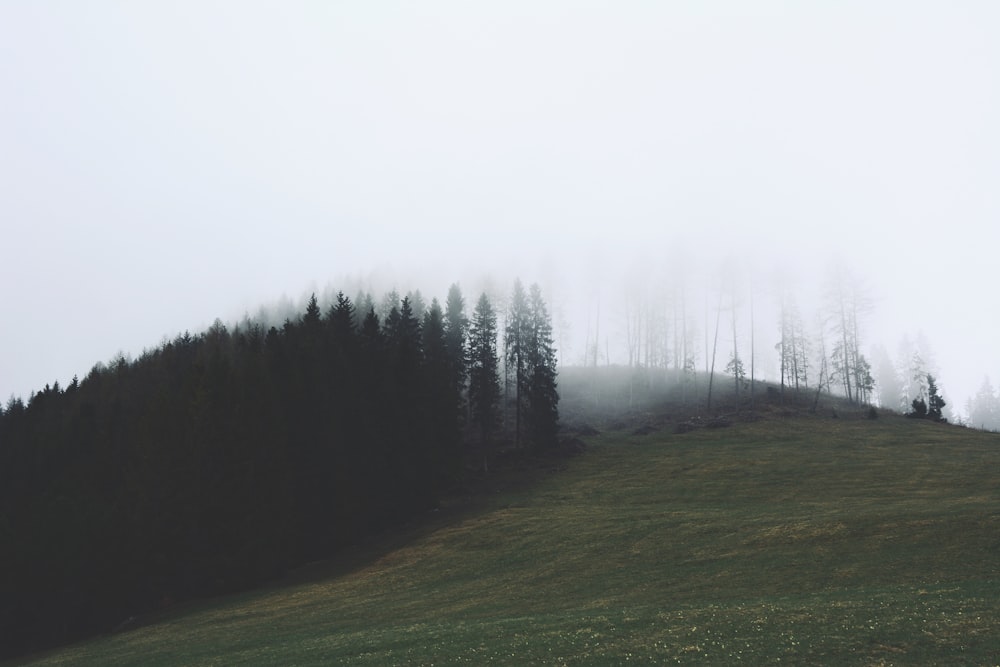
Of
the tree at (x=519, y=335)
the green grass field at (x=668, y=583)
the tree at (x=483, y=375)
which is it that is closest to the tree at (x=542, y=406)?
the tree at (x=519, y=335)

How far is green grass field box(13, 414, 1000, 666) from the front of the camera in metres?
20.6

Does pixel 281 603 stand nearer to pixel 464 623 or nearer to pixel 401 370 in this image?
pixel 464 623

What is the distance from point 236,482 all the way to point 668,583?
40.3 meters

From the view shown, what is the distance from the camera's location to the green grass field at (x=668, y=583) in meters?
20.6

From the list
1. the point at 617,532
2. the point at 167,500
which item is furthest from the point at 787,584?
the point at 167,500

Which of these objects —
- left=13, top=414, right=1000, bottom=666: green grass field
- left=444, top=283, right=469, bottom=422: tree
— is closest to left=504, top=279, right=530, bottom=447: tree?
left=444, top=283, right=469, bottom=422: tree

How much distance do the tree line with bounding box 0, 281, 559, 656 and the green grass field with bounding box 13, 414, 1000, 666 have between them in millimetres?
5909

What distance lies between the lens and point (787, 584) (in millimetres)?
29078

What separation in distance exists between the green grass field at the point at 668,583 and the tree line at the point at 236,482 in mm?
5909

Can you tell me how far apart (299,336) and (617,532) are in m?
45.0

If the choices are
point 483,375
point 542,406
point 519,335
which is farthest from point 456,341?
point 542,406

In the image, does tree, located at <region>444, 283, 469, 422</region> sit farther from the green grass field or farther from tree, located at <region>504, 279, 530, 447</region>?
the green grass field

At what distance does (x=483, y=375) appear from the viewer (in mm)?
94062

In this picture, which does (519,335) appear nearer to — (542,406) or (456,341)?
(456,341)
